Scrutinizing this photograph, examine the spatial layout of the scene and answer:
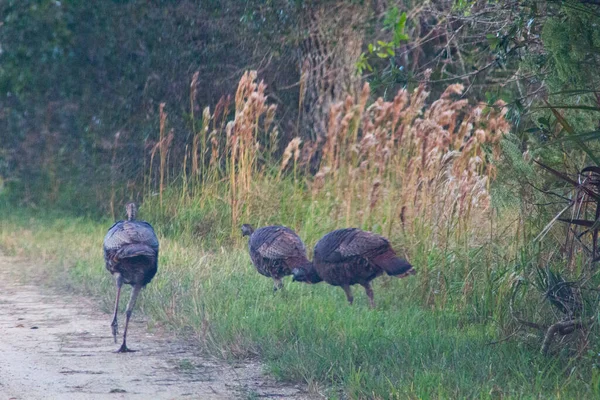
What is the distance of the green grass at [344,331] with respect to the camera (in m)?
5.13

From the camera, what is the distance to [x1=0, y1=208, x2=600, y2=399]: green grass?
513 cm

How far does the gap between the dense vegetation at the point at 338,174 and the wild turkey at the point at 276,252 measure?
19 centimetres

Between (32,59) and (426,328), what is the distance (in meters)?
10.7

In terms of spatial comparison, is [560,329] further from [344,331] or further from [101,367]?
[101,367]

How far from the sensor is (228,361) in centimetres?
616

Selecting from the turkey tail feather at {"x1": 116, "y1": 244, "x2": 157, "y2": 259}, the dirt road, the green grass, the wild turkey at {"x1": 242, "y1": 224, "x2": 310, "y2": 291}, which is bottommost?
the dirt road

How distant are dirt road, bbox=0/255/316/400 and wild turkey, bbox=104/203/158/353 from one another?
38 cm

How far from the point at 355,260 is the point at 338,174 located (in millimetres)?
2864

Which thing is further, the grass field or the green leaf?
the grass field

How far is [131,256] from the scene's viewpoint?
677cm

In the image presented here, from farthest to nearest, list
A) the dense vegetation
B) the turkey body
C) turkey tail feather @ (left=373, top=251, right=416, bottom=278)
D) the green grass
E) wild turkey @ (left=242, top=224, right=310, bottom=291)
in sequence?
wild turkey @ (left=242, top=224, right=310, bottom=291), turkey tail feather @ (left=373, top=251, right=416, bottom=278), the turkey body, the dense vegetation, the green grass

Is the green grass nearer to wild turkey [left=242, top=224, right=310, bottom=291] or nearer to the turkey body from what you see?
wild turkey [left=242, top=224, right=310, bottom=291]

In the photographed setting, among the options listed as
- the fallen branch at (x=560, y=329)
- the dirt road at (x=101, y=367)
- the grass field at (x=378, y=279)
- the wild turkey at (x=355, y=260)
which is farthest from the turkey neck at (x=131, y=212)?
the fallen branch at (x=560, y=329)

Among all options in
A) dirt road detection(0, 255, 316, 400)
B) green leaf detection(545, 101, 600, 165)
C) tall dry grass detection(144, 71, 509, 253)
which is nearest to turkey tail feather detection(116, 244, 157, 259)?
dirt road detection(0, 255, 316, 400)
